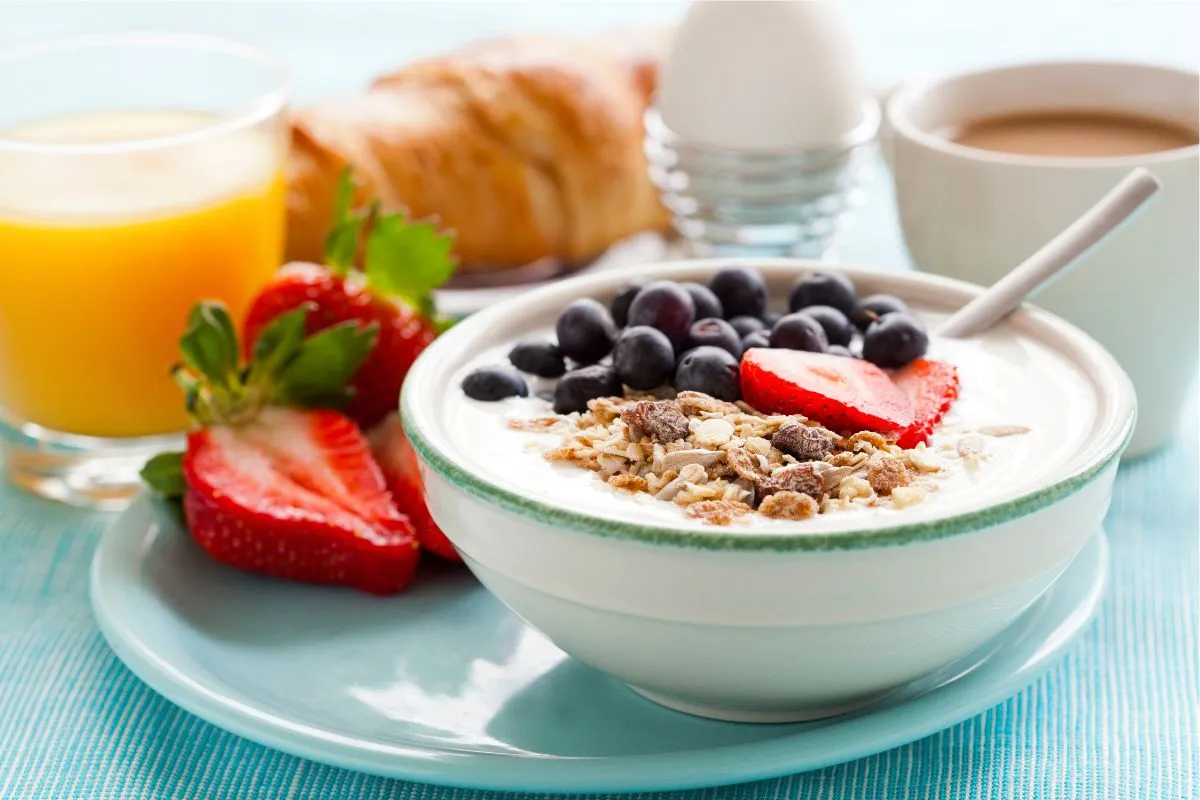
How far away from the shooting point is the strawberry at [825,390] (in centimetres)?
119

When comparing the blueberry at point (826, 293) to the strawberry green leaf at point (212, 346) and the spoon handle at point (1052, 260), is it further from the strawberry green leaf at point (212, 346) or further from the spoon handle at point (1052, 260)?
the strawberry green leaf at point (212, 346)

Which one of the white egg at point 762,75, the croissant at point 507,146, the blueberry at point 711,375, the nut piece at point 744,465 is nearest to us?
the nut piece at point 744,465

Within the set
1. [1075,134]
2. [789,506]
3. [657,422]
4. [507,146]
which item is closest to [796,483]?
[789,506]

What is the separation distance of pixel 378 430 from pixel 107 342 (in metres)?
0.36

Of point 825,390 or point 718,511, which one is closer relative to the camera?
point 718,511

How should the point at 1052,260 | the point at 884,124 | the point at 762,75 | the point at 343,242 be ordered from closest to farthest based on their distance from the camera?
the point at 1052,260 < the point at 343,242 < the point at 762,75 < the point at 884,124

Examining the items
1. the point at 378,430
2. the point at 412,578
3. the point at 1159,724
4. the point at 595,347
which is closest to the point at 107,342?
the point at 378,430

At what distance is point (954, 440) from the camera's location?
3.87ft

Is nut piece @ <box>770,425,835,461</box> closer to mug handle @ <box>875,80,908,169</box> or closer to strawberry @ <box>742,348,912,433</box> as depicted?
strawberry @ <box>742,348,912,433</box>

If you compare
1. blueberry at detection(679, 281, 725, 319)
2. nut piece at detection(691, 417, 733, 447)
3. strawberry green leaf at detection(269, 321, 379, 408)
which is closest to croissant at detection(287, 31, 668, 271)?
strawberry green leaf at detection(269, 321, 379, 408)

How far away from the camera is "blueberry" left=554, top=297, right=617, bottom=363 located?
1.34 metres

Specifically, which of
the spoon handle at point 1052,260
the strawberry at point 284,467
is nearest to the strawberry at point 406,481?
the strawberry at point 284,467

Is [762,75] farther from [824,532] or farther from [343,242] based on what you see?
[824,532]

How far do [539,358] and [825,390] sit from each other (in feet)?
0.88
